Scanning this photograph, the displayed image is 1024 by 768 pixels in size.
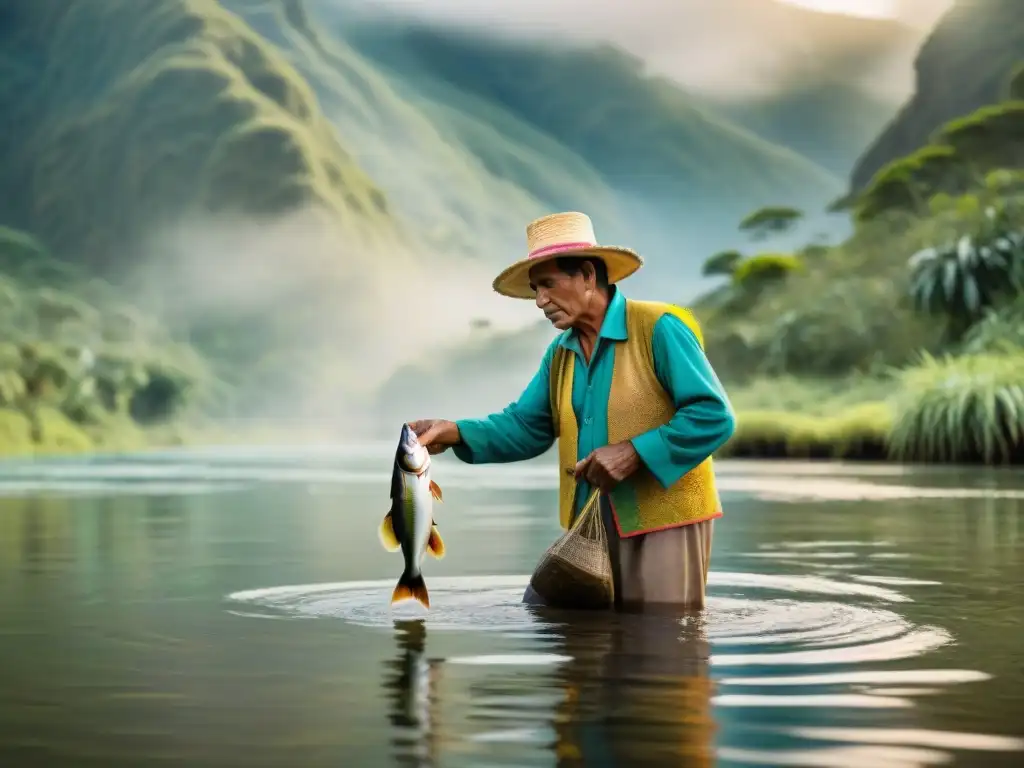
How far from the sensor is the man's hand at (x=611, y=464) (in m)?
6.46

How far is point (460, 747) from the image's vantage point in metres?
4.11

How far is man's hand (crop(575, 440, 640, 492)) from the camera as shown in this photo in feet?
21.2

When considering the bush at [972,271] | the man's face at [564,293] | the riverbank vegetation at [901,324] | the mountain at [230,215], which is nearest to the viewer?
the man's face at [564,293]

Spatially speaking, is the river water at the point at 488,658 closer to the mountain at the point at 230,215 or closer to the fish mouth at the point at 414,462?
the fish mouth at the point at 414,462

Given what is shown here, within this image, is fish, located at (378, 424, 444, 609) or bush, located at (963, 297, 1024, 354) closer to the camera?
fish, located at (378, 424, 444, 609)

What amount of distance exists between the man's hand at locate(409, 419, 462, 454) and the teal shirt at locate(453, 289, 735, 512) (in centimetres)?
13

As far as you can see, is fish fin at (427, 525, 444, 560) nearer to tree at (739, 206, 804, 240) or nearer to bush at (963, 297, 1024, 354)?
bush at (963, 297, 1024, 354)

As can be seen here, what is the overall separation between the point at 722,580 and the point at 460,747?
5.11 meters

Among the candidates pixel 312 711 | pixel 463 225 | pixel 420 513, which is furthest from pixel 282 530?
pixel 463 225

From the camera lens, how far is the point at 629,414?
6.77m

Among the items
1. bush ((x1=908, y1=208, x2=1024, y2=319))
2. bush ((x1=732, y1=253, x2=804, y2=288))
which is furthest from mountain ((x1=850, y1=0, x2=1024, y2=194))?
bush ((x1=908, y1=208, x2=1024, y2=319))

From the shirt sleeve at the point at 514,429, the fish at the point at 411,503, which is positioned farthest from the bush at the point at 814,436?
the fish at the point at 411,503

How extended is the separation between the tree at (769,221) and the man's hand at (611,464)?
274 feet

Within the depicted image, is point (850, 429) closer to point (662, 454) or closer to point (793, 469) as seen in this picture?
point (793, 469)
